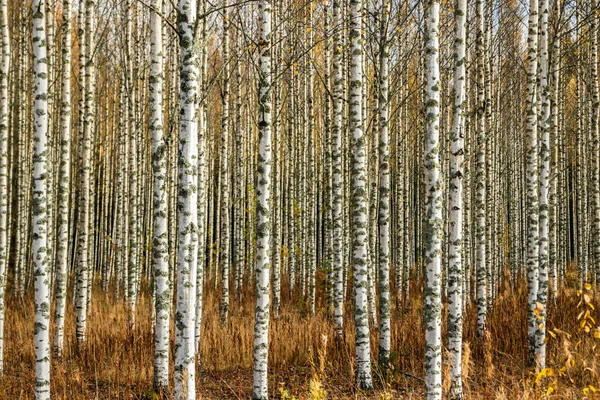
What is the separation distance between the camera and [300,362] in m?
7.04

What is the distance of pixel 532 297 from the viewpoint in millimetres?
6438

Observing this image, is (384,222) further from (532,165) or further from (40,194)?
(40,194)

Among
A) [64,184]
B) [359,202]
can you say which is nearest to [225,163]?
[64,184]

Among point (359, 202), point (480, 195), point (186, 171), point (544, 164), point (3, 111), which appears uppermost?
point (3, 111)

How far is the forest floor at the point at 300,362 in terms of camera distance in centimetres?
557

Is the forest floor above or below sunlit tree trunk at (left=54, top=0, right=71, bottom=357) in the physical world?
below

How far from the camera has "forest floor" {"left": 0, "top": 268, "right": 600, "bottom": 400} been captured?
18.3ft

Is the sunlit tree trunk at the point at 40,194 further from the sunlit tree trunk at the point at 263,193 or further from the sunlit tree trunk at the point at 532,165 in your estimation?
the sunlit tree trunk at the point at 532,165

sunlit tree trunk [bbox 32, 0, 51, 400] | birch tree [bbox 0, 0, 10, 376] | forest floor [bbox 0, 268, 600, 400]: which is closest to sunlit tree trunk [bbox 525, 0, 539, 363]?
forest floor [bbox 0, 268, 600, 400]

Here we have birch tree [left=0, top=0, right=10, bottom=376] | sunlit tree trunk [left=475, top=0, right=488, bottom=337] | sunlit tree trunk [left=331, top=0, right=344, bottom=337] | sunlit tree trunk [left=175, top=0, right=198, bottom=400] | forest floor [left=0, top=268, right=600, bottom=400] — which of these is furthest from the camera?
sunlit tree trunk [left=475, top=0, right=488, bottom=337]

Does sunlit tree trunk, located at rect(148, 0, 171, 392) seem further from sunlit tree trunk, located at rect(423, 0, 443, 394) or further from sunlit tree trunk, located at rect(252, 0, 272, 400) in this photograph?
sunlit tree trunk, located at rect(423, 0, 443, 394)

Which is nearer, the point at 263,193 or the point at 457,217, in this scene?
the point at 457,217

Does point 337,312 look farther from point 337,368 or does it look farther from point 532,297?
point 532,297

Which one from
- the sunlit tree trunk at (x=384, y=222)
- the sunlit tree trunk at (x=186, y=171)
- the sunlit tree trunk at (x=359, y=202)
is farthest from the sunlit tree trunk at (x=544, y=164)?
the sunlit tree trunk at (x=186, y=171)
